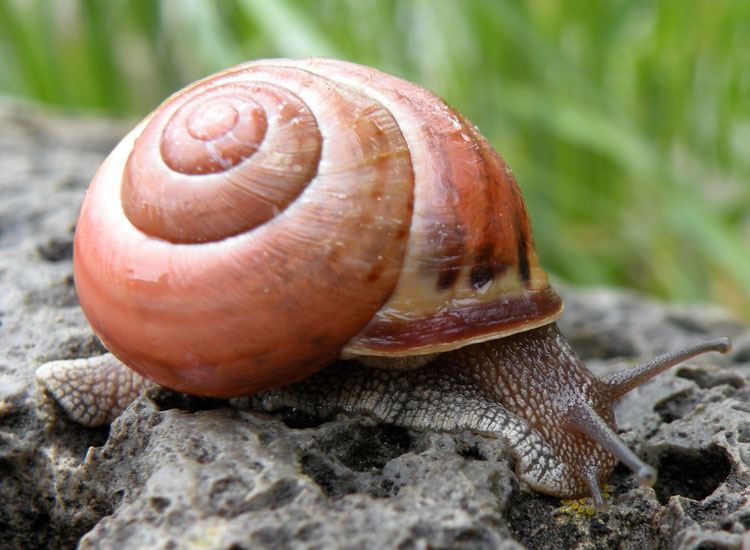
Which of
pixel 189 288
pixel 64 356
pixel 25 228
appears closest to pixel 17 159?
pixel 25 228

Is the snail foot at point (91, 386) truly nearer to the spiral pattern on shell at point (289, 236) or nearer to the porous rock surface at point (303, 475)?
the porous rock surface at point (303, 475)

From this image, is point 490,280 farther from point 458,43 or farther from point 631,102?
point 631,102

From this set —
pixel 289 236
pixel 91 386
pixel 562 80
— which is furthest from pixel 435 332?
pixel 562 80

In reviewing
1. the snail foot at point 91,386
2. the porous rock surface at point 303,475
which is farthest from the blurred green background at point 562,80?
the snail foot at point 91,386

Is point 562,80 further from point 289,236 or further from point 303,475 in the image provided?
point 303,475

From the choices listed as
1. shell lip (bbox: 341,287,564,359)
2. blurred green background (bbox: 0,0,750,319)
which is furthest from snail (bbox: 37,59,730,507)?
blurred green background (bbox: 0,0,750,319)

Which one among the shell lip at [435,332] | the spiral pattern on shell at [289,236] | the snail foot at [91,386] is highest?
the spiral pattern on shell at [289,236]

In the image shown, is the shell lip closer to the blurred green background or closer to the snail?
the snail
